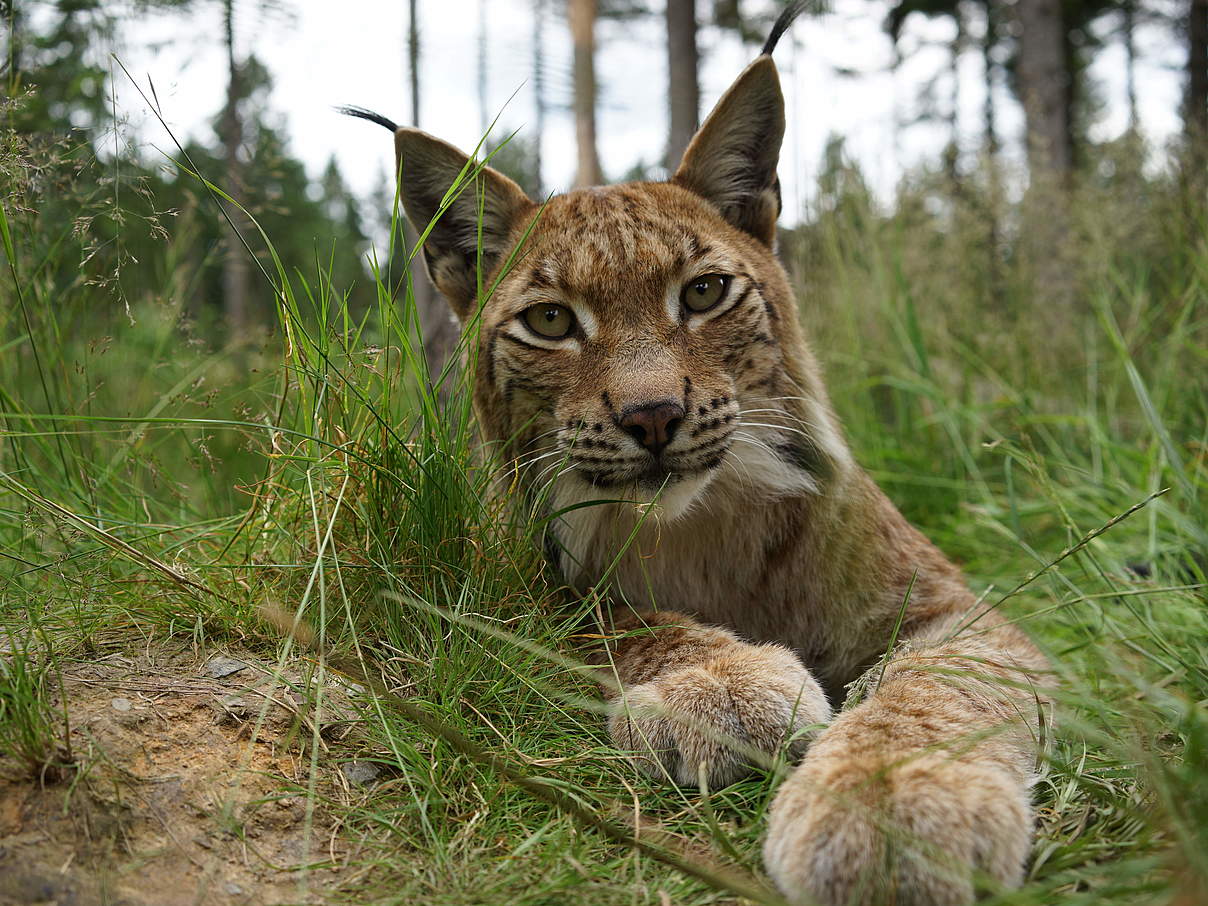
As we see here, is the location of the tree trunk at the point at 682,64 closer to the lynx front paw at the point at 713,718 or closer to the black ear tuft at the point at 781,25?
the black ear tuft at the point at 781,25

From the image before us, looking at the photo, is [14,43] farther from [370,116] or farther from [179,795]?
[179,795]

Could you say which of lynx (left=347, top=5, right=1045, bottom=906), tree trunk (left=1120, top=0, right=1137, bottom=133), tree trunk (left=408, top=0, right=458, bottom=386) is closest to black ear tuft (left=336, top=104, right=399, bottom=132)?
lynx (left=347, top=5, right=1045, bottom=906)

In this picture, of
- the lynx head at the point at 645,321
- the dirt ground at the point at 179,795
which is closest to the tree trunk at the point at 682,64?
the lynx head at the point at 645,321

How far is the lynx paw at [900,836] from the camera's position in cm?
147

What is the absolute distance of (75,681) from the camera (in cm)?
189

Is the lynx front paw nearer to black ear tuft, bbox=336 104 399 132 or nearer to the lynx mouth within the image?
the lynx mouth

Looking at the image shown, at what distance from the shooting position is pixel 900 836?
1.50m

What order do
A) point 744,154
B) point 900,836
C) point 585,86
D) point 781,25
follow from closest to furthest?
point 900,836 < point 781,25 < point 744,154 < point 585,86

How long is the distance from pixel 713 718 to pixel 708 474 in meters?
0.64

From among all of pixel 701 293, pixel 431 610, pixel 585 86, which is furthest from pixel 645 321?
pixel 585 86

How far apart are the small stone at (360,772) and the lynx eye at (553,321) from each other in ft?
4.19

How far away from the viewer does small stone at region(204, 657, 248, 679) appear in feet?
6.66

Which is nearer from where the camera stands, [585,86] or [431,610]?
[431,610]

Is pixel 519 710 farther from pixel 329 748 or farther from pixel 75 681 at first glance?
pixel 75 681
